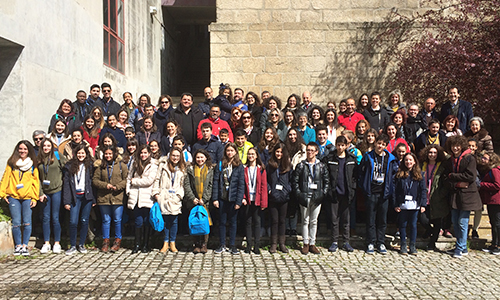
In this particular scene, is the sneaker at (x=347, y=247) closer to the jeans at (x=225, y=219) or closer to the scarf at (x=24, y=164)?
the jeans at (x=225, y=219)

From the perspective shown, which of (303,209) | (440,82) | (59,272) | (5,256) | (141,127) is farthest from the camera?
(440,82)

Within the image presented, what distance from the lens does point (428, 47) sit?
34.3 feet

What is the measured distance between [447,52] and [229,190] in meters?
6.15

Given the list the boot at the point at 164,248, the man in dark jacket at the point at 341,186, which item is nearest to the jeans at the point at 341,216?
the man in dark jacket at the point at 341,186

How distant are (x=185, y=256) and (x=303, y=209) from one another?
1975 mm

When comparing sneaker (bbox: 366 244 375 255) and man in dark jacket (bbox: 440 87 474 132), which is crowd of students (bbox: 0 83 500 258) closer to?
sneaker (bbox: 366 244 375 255)

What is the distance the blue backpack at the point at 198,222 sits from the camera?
6.87m

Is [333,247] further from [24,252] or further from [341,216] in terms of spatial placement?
[24,252]

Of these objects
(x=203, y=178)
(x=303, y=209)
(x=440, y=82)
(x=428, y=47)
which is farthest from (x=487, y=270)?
(x=428, y=47)

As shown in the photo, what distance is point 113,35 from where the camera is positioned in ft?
40.7

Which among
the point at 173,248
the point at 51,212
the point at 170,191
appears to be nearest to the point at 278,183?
the point at 170,191

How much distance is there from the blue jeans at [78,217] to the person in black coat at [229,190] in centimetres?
Answer: 202

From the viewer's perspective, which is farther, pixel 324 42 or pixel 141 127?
pixel 324 42

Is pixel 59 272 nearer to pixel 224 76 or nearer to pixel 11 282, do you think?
pixel 11 282
